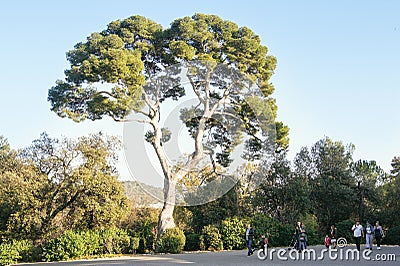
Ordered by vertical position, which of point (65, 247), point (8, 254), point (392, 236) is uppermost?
point (392, 236)

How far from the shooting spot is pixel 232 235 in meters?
24.0

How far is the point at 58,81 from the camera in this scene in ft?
79.8

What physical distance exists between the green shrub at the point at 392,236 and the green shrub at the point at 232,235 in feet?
31.3

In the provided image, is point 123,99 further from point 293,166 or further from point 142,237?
point 293,166

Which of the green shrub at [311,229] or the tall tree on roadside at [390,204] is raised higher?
the tall tree on roadside at [390,204]

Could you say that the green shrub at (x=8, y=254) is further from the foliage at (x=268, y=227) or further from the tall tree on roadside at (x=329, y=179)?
the tall tree on roadside at (x=329, y=179)

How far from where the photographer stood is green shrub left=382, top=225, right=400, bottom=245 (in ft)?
89.5

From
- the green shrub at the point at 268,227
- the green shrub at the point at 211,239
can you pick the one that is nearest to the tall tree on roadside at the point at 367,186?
the green shrub at the point at 268,227

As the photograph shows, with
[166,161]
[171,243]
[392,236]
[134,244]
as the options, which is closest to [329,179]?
[392,236]

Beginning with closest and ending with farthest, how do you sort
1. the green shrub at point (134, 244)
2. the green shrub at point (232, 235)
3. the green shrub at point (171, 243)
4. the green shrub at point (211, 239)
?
the green shrub at point (171, 243) → the green shrub at point (134, 244) → the green shrub at point (211, 239) → the green shrub at point (232, 235)

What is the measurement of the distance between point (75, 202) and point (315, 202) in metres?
16.7

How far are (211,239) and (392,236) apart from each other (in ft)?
37.5

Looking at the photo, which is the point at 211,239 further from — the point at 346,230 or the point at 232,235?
the point at 346,230

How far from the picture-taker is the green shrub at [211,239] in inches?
933
